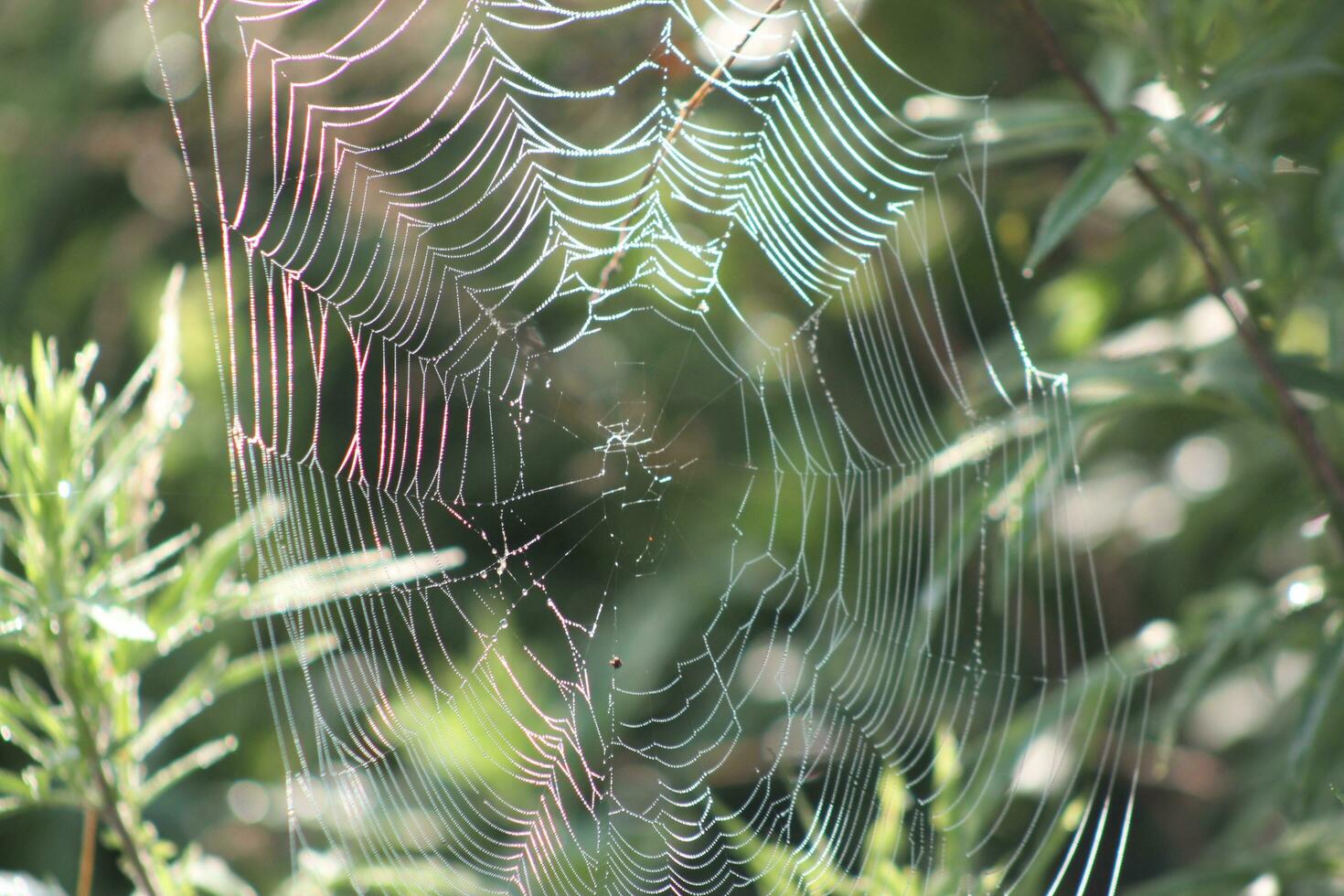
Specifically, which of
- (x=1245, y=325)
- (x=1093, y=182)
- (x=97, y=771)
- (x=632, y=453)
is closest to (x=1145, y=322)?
(x=1245, y=325)

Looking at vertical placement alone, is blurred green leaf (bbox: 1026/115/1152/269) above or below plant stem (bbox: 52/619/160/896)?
above

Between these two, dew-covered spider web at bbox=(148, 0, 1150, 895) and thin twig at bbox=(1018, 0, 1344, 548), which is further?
dew-covered spider web at bbox=(148, 0, 1150, 895)

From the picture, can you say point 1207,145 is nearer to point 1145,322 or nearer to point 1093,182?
point 1093,182

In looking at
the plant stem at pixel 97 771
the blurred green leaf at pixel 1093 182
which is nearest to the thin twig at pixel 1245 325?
the blurred green leaf at pixel 1093 182

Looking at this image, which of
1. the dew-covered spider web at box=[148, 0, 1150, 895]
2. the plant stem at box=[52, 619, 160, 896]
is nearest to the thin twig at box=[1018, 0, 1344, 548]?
the dew-covered spider web at box=[148, 0, 1150, 895]

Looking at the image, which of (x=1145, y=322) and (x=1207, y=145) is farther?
(x=1145, y=322)

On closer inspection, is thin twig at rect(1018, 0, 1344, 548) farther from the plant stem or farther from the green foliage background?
the plant stem

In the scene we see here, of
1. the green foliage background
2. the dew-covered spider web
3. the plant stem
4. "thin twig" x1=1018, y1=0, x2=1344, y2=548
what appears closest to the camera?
the plant stem
